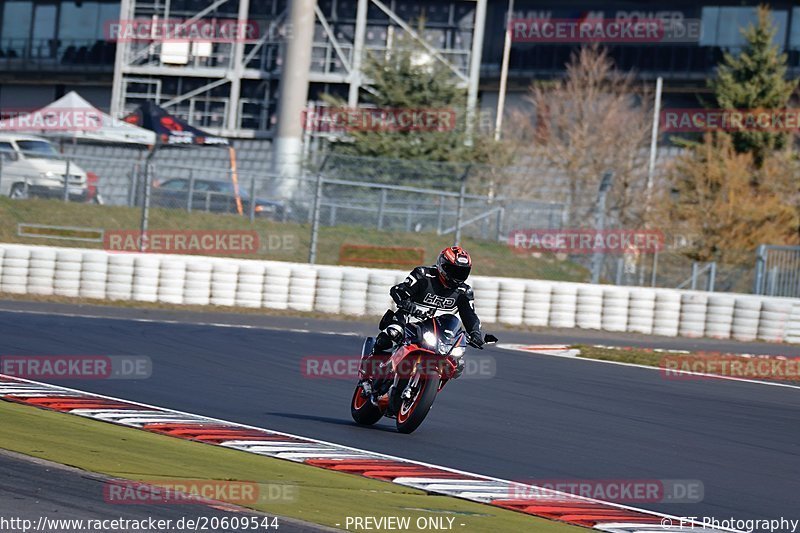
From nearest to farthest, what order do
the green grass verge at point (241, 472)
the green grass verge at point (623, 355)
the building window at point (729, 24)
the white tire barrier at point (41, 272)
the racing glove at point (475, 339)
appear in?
the green grass verge at point (241, 472) → the racing glove at point (475, 339) → the green grass verge at point (623, 355) → the white tire barrier at point (41, 272) → the building window at point (729, 24)

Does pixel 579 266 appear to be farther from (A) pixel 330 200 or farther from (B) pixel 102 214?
(B) pixel 102 214

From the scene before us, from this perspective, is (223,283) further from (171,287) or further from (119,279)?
(119,279)

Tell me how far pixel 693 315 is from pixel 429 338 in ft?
45.7

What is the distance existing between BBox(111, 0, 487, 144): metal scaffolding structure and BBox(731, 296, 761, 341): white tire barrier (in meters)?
26.5

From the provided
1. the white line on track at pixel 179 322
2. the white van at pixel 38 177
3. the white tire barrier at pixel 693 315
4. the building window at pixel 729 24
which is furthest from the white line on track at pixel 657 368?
the building window at pixel 729 24

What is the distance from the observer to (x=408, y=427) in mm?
10617

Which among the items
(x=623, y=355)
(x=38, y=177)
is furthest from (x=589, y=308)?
(x=38, y=177)

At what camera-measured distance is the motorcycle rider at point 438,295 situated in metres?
10.3

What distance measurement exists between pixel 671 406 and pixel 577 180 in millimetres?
20700

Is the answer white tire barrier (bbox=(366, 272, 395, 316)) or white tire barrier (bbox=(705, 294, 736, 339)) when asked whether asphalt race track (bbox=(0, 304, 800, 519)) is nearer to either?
white tire barrier (bbox=(366, 272, 395, 316))

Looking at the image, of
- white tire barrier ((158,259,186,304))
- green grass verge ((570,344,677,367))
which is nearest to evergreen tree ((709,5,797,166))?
white tire barrier ((158,259,186,304))

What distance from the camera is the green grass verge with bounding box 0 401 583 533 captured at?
7551mm

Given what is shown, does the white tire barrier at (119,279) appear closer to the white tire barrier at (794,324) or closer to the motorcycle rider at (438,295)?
the white tire barrier at (794,324)

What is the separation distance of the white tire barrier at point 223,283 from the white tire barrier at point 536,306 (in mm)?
4885
